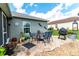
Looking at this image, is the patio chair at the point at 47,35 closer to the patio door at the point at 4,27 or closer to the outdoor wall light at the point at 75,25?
the outdoor wall light at the point at 75,25

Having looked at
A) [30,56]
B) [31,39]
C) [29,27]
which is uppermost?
[29,27]

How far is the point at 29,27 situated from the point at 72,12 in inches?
40.2

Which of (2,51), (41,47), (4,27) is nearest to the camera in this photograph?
(2,51)

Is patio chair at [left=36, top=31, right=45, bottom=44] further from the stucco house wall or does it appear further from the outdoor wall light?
the outdoor wall light

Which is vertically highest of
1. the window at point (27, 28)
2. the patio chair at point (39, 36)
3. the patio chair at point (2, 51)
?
the window at point (27, 28)

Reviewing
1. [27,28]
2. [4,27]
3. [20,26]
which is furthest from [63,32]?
[4,27]

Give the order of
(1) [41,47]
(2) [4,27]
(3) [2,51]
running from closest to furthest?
(3) [2,51]
(1) [41,47]
(2) [4,27]

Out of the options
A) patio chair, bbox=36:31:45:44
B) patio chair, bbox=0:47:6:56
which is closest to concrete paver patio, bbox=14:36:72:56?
patio chair, bbox=36:31:45:44

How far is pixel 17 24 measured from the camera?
405cm

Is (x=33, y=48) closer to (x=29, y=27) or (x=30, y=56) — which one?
(x=30, y=56)

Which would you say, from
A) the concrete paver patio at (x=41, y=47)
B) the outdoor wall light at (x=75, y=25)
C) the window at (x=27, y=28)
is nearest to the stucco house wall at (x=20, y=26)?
the window at (x=27, y=28)

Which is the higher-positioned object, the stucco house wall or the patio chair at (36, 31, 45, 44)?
the stucco house wall

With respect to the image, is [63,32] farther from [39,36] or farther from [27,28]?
[27,28]

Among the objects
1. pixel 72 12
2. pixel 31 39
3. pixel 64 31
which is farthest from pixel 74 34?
pixel 31 39
